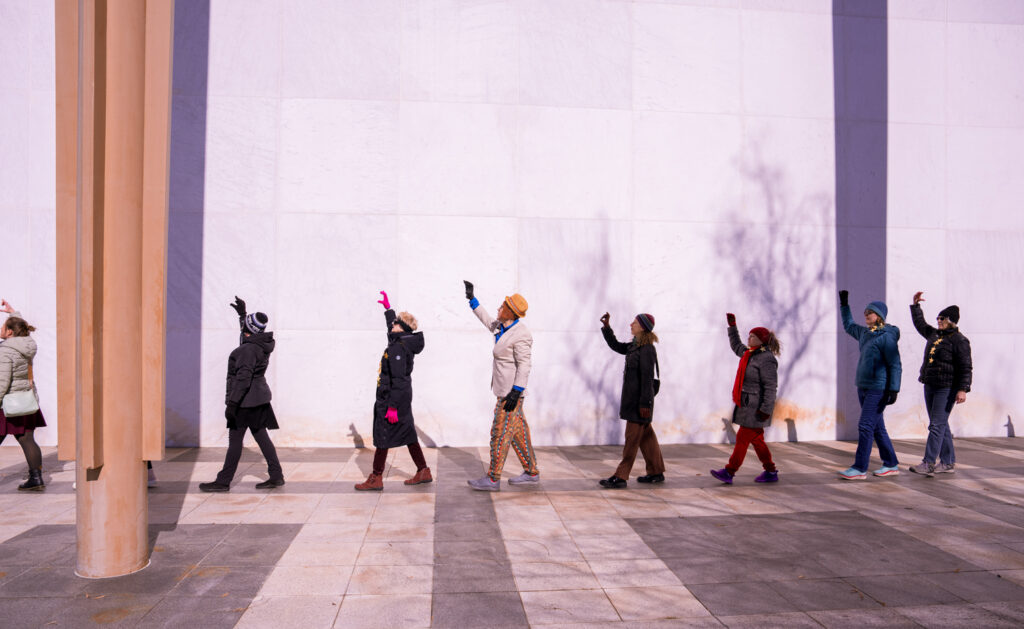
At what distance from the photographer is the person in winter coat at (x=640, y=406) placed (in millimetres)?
6957

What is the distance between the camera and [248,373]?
6.73 metres

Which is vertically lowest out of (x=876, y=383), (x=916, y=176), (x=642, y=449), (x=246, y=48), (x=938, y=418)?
(x=642, y=449)

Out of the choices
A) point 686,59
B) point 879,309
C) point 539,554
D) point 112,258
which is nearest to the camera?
point 112,258

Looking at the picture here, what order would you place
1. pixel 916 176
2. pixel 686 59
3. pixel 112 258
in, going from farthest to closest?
pixel 916 176, pixel 686 59, pixel 112 258

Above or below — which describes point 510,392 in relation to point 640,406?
above

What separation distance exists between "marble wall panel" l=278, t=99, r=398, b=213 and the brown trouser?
15.0ft

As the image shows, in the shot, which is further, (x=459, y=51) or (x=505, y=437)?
(x=459, y=51)

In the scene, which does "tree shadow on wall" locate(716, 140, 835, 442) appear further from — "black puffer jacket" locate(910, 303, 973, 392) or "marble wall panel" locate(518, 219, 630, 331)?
"black puffer jacket" locate(910, 303, 973, 392)

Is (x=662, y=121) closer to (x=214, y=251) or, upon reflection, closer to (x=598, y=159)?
(x=598, y=159)

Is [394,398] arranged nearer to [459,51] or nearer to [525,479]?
[525,479]

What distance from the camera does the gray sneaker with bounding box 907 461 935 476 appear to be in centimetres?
756

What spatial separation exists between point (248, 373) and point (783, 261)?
24.9ft

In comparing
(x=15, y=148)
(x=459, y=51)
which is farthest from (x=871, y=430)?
(x=15, y=148)

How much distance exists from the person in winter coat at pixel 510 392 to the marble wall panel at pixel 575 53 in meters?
3.91
